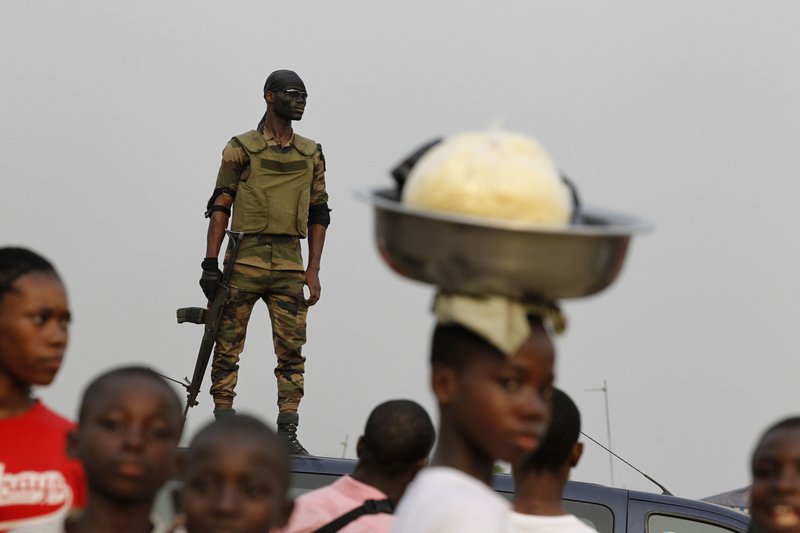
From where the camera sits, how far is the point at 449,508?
89.5 inches

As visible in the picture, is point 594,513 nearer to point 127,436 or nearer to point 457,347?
point 127,436

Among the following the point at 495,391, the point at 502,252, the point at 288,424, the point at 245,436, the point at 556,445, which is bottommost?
the point at 288,424

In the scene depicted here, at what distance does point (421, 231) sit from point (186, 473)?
2.72 feet

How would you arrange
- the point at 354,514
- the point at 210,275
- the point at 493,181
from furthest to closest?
the point at 210,275 < the point at 354,514 < the point at 493,181

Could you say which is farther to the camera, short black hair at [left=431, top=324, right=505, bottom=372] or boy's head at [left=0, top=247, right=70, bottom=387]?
boy's head at [left=0, top=247, right=70, bottom=387]

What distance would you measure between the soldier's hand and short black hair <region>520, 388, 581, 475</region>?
533 cm

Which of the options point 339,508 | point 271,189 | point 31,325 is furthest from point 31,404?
point 271,189

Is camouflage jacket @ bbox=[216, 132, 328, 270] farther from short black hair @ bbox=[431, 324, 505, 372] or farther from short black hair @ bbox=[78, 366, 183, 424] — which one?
short black hair @ bbox=[431, 324, 505, 372]

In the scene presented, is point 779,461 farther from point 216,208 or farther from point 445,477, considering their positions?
point 216,208

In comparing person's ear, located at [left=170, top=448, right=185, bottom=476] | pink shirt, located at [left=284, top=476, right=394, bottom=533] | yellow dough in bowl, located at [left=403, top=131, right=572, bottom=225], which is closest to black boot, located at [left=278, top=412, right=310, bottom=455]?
pink shirt, located at [left=284, top=476, right=394, bottom=533]

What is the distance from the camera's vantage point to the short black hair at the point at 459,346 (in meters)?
2.53

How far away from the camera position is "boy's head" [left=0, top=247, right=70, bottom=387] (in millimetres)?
3459

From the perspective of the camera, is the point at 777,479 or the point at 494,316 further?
the point at 777,479

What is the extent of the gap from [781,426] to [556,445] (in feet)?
1.78
